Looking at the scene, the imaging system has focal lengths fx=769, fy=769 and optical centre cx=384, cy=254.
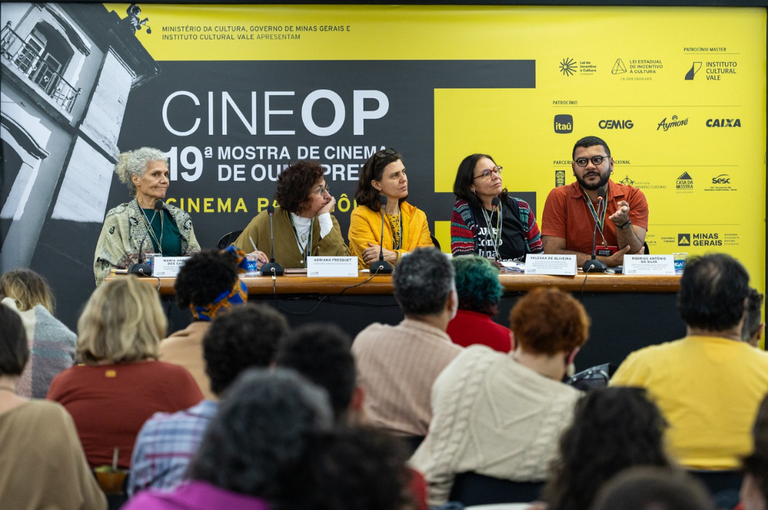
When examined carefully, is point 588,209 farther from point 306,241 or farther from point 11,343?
point 11,343

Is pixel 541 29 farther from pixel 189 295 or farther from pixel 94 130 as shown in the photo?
pixel 189 295

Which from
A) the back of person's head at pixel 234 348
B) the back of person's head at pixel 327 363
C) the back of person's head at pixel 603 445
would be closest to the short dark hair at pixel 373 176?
the back of person's head at pixel 234 348

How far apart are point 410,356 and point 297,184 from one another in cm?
220

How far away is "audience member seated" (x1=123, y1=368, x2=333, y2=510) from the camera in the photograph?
2.94ft

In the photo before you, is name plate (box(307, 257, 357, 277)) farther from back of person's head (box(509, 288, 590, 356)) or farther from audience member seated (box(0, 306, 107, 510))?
audience member seated (box(0, 306, 107, 510))

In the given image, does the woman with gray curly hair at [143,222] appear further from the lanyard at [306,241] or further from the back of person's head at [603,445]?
the back of person's head at [603,445]

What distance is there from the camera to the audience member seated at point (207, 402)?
149 centimetres

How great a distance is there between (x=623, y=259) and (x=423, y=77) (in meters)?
1.81

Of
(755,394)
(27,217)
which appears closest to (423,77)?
(27,217)

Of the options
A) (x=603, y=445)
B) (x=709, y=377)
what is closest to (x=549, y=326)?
(x=709, y=377)

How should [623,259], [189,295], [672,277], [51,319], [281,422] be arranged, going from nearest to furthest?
[281,422] → [189,295] → [51,319] → [672,277] → [623,259]

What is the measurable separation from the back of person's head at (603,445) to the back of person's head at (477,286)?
1371mm

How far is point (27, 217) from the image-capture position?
185 inches

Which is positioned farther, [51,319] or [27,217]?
[27,217]
